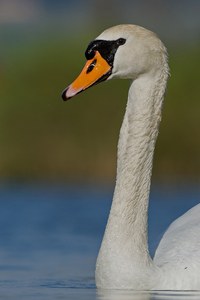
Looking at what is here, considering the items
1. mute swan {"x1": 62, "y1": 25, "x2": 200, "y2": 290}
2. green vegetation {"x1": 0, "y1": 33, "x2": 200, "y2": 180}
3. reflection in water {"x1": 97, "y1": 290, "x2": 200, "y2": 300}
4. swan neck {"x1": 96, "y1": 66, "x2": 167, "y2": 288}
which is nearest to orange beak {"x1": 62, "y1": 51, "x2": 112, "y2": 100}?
mute swan {"x1": 62, "y1": 25, "x2": 200, "y2": 290}

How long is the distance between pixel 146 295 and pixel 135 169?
3.12 feet

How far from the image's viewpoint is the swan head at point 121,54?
9508mm

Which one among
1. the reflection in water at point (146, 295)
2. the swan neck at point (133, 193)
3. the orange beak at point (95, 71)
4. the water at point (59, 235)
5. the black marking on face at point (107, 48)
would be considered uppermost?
the black marking on face at point (107, 48)

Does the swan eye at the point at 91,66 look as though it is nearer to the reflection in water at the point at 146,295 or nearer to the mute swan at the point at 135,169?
the mute swan at the point at 135,169

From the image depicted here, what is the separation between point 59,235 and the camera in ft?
48.8

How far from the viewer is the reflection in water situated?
9.18m

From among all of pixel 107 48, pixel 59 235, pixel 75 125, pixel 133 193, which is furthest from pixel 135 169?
pixel 75 125

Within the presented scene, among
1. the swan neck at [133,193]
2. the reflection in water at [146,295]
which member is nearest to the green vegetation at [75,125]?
the swan neck at [133,193]

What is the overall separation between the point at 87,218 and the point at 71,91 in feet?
25.5

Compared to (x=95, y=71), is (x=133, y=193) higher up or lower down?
lower down

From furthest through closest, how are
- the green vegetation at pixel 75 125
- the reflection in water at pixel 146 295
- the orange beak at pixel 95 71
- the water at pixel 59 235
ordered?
the green vegetation at pixel 75 125, the water at pixel 59 235, the orange beak at pixel 95 71, the reflection in water at pixel 146 295

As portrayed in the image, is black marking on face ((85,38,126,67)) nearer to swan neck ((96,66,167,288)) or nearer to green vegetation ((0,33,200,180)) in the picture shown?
swan neck ((96,66,167,288))

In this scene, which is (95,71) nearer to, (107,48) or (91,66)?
(91,66)

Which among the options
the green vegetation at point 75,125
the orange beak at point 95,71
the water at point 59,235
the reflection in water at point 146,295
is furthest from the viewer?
the green vegetation at point 75,125
